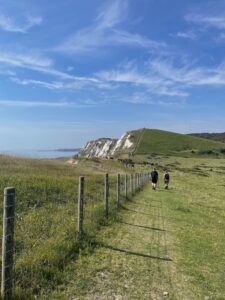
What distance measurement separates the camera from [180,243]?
1248 cm

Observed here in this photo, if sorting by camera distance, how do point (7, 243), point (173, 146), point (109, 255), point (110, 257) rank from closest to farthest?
point (7, 243), point (110, 257), point (109, 255), point (173, 146)

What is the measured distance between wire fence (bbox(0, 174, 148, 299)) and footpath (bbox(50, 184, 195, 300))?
364 mm

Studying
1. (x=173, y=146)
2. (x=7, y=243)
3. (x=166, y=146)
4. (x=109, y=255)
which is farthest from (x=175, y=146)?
(x=7, y=243)

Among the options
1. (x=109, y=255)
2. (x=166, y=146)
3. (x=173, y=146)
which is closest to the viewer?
(x=109, y=255)

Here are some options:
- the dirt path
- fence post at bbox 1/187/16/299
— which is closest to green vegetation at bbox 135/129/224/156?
the dirt path

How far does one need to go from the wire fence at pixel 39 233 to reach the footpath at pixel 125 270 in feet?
1.19

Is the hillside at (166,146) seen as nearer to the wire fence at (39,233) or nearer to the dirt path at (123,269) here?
the wire fence at (39,233)

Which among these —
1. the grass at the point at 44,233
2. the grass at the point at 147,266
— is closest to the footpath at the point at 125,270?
the grass at the point at 147,266

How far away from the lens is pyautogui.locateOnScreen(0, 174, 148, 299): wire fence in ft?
21.6

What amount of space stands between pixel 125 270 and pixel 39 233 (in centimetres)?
246

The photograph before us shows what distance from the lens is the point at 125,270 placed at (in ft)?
29.5

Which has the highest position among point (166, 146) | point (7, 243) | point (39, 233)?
point (166, 146)

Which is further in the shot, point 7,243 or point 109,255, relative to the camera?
point 109,255

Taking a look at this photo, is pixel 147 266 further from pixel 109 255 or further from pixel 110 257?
pixel 109 255
